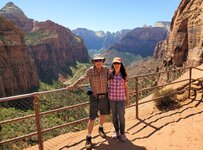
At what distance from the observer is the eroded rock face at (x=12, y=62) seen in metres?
61.2

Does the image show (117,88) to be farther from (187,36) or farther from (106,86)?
(187,36)

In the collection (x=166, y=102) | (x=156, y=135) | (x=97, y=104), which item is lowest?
(x=156, y=135)

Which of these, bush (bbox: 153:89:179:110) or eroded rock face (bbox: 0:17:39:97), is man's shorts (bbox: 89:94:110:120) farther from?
eroded rock face (bbox: 0:17:39:97)

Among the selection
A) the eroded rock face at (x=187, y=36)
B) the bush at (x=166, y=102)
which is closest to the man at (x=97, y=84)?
the bush at (x=166, y=102)

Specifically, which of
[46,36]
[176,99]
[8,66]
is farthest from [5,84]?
[46,36]

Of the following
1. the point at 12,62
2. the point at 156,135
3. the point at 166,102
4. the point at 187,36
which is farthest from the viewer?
the point at 12,62

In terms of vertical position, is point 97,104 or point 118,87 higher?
point 118,87

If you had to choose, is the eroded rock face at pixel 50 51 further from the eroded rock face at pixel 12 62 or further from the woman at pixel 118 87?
the woman at pixel 118 87

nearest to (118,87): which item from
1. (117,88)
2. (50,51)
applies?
(117,88)

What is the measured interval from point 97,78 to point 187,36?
2911 cm

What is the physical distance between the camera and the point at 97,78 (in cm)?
666

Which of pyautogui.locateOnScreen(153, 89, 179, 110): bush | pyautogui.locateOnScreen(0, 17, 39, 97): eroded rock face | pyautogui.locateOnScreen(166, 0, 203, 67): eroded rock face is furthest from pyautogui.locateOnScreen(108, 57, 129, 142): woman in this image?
pyautogui.locateOnScreen(0, 17, 39, 97): eroded rock face

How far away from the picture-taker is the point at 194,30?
1156 inches

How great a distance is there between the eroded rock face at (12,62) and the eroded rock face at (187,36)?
1412 inches
